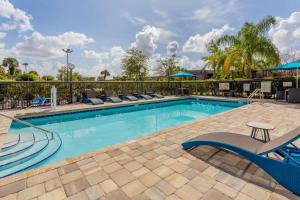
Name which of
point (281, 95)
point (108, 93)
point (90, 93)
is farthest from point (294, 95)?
point (90, 93)

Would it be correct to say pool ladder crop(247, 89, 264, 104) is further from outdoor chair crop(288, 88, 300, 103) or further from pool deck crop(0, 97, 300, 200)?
pool deck crop(0, 97, 300, 200)

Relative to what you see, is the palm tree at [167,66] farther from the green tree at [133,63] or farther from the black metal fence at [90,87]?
the black metal fence at [90,87]

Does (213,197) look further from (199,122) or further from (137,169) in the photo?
(199,122)

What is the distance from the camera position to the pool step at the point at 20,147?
11.6 ft

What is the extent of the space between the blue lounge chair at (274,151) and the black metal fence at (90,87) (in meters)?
9.50

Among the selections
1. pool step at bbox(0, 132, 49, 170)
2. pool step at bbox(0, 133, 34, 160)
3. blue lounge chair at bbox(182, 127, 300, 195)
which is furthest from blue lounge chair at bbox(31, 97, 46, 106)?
blue lounge chair at bbox(182, 127, 300, 195)

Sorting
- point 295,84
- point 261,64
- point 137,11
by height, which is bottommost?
point 295,84

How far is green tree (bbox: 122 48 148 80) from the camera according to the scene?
24484 mm

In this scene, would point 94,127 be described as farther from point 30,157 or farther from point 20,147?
point 30,157

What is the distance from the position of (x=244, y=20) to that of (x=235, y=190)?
1545 cm

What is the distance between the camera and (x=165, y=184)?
2.28 meters

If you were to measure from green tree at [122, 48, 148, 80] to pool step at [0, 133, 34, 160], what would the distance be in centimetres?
2012

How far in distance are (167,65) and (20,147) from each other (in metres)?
25.3

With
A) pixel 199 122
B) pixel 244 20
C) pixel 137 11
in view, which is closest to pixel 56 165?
pixel 199 122
